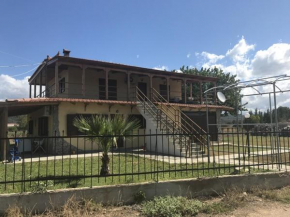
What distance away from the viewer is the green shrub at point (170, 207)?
4598mm

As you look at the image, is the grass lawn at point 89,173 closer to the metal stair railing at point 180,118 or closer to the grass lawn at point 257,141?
the grass lawn at point 257,141

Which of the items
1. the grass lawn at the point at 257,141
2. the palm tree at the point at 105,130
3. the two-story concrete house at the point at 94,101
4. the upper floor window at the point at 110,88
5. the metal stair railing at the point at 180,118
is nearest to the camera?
the palm tree at the point at 105,130

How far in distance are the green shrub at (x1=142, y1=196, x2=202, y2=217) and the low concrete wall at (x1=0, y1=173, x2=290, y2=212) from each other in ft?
1.09

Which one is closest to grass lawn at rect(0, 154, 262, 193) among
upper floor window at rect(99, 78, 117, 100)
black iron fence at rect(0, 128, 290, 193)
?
black iron fence at rect(0, 128, 290, 193)

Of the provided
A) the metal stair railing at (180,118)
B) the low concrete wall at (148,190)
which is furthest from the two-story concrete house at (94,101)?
the low concrete wall at (148,190)

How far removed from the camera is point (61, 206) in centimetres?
462

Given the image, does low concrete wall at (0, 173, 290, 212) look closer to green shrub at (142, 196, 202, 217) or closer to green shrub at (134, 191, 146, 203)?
green shrub at (134, 191, 146, 203)

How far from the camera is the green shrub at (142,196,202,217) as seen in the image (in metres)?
4.60

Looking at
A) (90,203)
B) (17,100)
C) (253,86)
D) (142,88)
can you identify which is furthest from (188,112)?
(90,203)

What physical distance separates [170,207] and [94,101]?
10.2 metres

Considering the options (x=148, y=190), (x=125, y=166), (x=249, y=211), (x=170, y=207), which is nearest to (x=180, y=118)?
(x=125, y=166)

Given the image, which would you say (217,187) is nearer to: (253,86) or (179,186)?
(179,186)

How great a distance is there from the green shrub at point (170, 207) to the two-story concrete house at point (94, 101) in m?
6.87

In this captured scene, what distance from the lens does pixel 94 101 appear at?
14.0m
